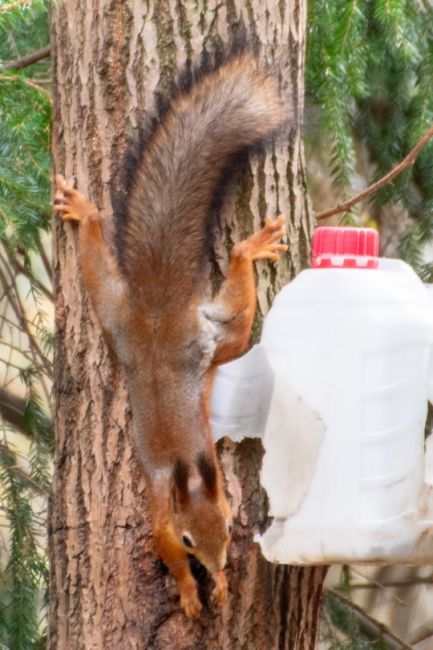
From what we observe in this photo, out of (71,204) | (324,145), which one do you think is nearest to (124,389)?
(71,204)

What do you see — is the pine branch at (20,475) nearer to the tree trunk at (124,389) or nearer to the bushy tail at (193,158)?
the tree trunk at (124,389)

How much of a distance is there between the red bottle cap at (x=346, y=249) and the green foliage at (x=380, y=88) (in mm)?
872

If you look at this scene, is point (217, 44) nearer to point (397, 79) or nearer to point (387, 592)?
point (397, 79)

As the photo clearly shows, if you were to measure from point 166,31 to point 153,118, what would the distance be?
0.13 meters

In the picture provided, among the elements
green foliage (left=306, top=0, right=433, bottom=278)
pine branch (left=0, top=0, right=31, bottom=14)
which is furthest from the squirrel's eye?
green foliage (left=306, top=0, right=433, bottom=278)

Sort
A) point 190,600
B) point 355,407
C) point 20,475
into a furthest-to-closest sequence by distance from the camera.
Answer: point 20,475 < point 190,600 < point 355,407

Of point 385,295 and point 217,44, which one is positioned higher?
point 217,44

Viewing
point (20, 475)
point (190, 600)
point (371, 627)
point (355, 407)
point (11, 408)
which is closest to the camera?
point (355, 407)

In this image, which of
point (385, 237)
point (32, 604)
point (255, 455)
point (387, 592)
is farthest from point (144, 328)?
point (387, 592)

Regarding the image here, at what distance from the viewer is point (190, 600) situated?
5.31 ft

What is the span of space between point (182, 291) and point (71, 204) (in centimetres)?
22

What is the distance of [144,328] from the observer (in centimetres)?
163

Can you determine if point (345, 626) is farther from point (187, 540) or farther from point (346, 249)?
point (346, 249)

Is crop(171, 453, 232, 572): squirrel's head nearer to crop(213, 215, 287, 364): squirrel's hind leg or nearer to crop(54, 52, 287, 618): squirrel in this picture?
crop(54, 52, 287, 618): squirrel
